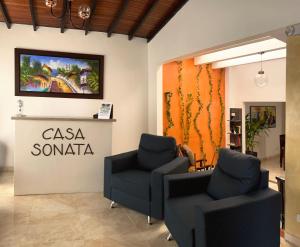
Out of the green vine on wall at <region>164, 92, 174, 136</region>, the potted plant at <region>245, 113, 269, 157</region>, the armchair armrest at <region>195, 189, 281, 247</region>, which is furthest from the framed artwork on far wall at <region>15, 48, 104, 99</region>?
the armchair armrest at <region>195, 189, 281, 247</region>

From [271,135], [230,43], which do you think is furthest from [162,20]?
[271,135]

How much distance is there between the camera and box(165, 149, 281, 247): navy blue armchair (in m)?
2.26

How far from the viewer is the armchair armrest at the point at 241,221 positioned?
2217 mm

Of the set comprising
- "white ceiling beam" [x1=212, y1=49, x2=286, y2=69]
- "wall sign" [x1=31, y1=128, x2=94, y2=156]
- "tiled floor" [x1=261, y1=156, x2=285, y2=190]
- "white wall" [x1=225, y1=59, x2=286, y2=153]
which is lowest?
"tiled floor" [x1=261, y1=156, x2=285, y2=190]

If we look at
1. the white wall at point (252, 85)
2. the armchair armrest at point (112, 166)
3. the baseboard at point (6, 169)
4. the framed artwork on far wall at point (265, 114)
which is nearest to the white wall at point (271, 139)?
the framed artwork on far wall at point (265, 114)

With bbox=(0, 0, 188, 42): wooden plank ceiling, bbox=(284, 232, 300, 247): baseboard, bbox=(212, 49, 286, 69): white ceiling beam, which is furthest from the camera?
bbox=(212, 49, 286, 69): white ceiling beam

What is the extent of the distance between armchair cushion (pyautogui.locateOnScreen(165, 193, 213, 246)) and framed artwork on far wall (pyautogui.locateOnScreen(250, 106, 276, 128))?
547 centimetres

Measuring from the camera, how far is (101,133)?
Result: 4.65m

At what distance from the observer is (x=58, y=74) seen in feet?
19.2

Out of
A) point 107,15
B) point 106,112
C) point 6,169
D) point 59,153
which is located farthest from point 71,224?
point 107,15

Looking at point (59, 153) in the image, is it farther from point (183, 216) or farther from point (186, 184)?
point (183, 216)

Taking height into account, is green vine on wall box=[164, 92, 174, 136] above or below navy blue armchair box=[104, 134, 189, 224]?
above

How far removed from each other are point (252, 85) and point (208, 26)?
3071 mm

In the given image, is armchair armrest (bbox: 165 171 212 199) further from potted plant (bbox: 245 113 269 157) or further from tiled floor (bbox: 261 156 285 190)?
potted plant (bbox: 245 113 269 157)
